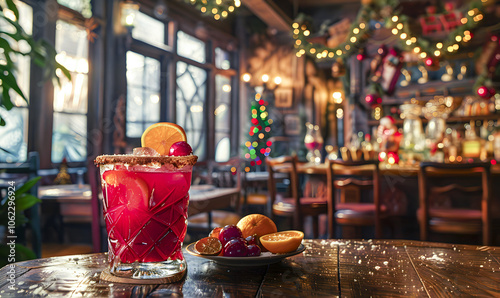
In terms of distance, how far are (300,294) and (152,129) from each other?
0.44 metres

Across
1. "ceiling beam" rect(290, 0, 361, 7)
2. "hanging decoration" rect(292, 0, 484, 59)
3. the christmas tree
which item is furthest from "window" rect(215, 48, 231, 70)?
"hanging decoration" rect(292, 0, 484, 59)

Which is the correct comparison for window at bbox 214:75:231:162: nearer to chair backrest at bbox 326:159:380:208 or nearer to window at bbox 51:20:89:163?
window at bbox 51:20:89:163

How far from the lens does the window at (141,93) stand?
239 inches

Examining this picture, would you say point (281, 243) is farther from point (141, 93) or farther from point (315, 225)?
point (141, 93)

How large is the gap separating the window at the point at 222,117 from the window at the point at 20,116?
427 centimetres

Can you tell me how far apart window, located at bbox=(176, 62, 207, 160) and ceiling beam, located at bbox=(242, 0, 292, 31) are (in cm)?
149

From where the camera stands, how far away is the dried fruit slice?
2.63 feet

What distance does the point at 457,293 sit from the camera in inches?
25.5

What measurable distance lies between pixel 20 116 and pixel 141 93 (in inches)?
84.3

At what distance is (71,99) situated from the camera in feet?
16.6

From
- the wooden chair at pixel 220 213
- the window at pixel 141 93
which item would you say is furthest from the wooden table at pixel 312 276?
the window at pixel 141 93

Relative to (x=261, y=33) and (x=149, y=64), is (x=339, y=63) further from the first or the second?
(x=261, y=33)

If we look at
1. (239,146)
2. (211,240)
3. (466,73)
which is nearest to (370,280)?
(211,240)

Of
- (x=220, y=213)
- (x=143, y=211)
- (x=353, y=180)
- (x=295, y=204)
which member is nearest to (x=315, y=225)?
(x=295, y=204)
